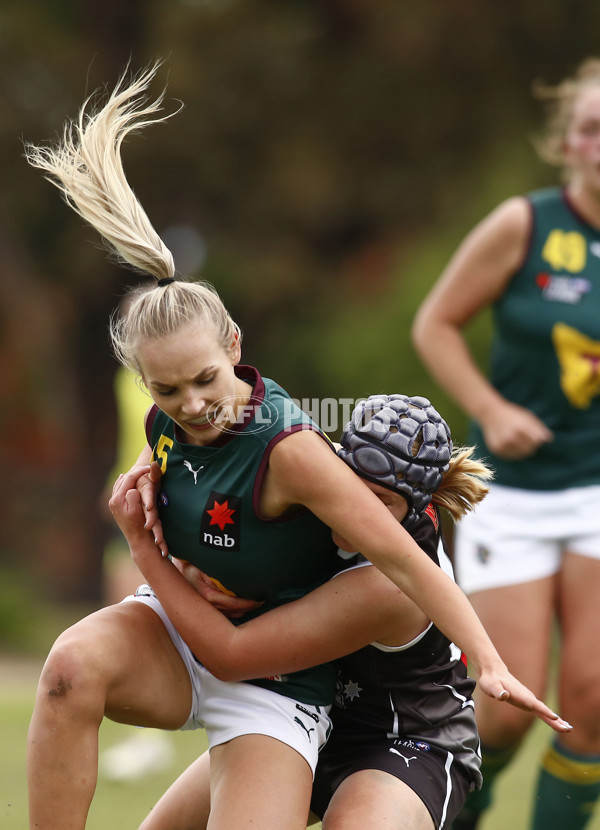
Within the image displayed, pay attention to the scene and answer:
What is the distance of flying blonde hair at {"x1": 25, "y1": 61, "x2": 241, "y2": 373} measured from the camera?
8.33 ft

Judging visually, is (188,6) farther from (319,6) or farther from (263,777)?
(263,777)

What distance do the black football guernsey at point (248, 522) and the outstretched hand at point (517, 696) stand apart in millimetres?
544

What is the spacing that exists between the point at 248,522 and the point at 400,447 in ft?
1.26

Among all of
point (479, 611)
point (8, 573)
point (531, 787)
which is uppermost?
point (479, 611)

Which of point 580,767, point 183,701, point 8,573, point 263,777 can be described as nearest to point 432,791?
point 263,777

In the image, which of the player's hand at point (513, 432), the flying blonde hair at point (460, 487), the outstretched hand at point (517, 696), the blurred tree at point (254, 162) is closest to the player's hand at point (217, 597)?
the flying blonde hair at point (460, 487)

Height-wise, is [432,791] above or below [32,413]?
above

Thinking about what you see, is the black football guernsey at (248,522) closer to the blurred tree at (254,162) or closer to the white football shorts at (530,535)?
the white football shorts at (530,535)

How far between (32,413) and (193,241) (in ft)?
9.27

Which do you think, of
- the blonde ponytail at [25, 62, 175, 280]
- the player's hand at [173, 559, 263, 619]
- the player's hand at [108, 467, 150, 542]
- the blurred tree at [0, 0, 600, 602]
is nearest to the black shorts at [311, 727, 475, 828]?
the player's hand at [173, 559, 263, 619]

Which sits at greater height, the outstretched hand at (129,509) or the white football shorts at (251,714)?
the outstretched hand at (129,509)

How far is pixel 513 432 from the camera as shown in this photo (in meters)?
3.71

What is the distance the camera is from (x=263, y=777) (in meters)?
2.53

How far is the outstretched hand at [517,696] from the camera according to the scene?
223 centimetres
